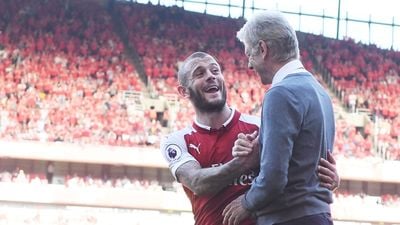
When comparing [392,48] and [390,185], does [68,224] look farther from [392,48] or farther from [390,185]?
[392,48]

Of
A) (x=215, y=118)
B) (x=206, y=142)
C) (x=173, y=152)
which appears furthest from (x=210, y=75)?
(x=173, y=152)

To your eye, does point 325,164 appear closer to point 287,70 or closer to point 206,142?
point 287,70

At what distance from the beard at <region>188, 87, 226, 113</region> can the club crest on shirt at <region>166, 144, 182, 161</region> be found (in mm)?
253

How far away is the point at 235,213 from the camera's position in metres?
3.71

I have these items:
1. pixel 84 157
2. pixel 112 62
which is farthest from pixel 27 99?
pixel 112 62

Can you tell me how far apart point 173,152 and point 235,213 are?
2.21ft

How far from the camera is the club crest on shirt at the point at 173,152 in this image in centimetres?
421

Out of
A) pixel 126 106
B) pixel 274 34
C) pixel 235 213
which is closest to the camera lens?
pixel 274 34

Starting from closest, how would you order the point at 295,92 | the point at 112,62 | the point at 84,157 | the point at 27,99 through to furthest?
1. the point at 295,92
2. the point at 84,157
3. the point at 27,99
4. the point at 112,62

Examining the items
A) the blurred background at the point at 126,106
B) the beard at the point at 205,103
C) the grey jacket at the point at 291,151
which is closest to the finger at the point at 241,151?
the grey jacket at the point at 291,151

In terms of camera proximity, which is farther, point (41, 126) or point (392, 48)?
point (392, 48)

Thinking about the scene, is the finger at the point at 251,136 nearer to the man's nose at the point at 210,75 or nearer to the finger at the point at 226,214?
the finger at the point at 226,214

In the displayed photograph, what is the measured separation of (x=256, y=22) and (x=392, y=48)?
32009 mm

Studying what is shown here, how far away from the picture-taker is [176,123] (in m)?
23.8
